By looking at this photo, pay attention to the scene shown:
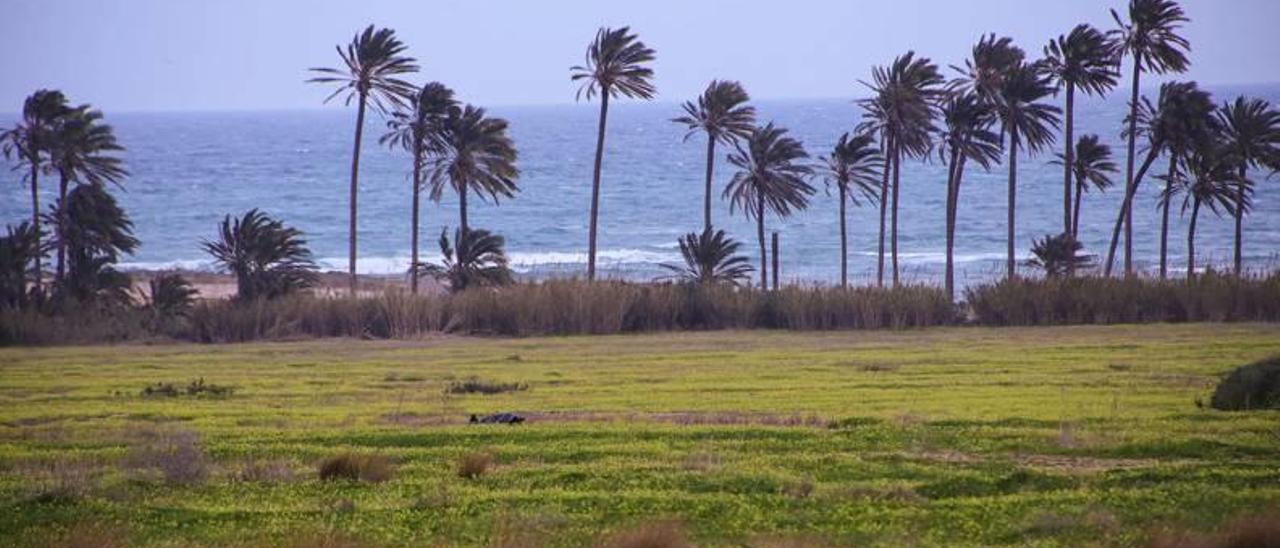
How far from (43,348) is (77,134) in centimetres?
1458

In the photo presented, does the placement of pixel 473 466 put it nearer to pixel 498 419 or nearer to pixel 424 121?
pixel 498 419

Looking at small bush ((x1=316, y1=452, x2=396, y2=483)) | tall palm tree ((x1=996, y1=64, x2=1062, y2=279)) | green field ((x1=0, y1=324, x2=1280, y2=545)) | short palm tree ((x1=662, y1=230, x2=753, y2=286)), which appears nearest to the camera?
green field ((x1=0, y1=324, x2=1280, y2=545))

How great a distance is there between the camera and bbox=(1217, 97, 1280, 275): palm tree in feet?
193

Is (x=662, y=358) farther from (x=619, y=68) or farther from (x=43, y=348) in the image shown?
(x=619, y=68)

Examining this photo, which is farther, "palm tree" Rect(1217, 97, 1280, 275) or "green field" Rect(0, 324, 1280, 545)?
"palm tree" Rect(1217, 97, 1280, 275)

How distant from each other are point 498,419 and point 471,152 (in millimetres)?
34945

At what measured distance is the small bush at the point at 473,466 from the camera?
18.2 meters

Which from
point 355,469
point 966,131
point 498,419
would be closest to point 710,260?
point 966,131

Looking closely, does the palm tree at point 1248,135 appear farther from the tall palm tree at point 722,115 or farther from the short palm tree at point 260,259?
Result: the short palm tree at point 260,259

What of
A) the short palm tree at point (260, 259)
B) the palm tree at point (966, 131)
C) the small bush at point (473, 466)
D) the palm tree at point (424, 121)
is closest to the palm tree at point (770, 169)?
the palm tree at point (966, 131)

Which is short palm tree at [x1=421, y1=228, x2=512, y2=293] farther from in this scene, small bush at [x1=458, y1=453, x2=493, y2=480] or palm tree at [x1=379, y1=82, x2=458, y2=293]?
small bush at [x1=458, y1=453, x2=493, y2=480]

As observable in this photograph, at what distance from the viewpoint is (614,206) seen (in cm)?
14175

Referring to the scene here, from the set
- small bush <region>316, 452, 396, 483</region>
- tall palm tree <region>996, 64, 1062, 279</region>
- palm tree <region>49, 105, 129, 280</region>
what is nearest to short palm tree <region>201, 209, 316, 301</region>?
palm tree <region>49, 105, 129, 280</region>

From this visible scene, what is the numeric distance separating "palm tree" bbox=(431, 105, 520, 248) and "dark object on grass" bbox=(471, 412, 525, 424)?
33.6 metres
